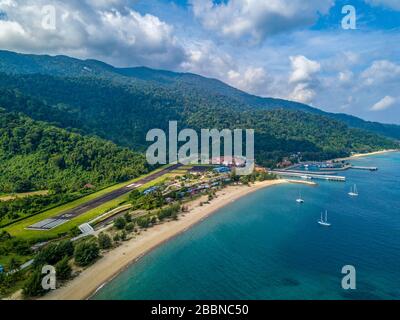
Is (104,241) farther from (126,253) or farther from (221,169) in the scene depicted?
(221,169)

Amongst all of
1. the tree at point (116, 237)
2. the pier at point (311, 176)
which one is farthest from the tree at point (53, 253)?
the pier at point (311, 176)

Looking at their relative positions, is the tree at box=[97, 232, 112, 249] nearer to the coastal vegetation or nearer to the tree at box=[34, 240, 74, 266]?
the coastal vegetation

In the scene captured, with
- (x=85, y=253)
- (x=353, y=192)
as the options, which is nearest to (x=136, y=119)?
(x=353, y=192)

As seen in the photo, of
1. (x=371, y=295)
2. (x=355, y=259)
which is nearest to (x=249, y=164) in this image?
(x=355, y=259)

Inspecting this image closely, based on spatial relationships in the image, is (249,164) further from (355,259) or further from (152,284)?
(152,284)
